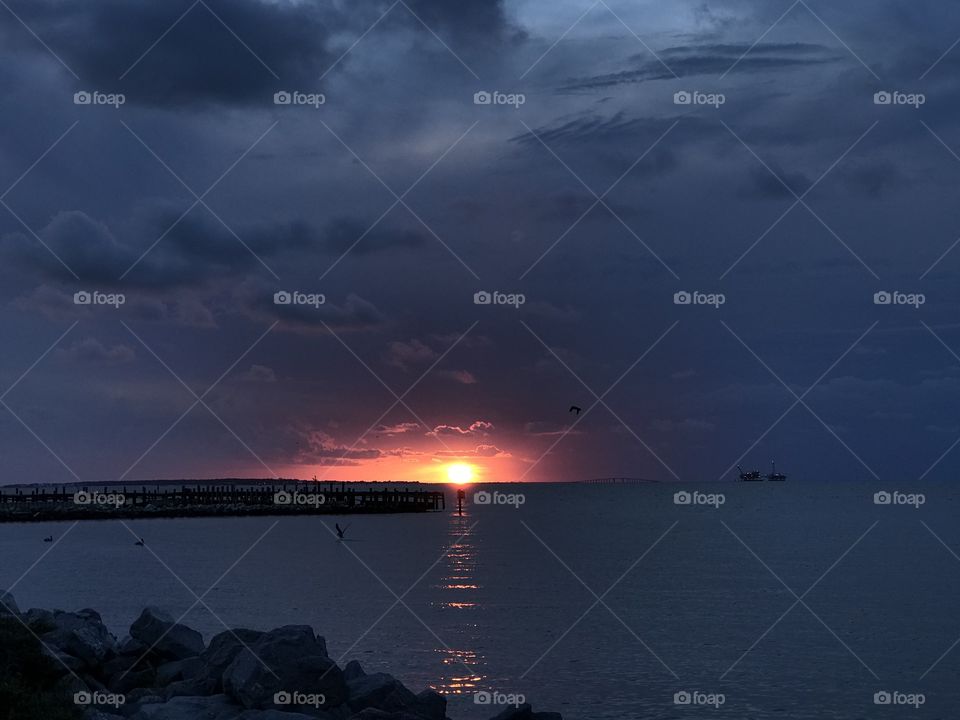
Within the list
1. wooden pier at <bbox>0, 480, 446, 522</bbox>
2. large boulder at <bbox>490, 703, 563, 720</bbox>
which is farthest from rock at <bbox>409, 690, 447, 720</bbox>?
wooden pier at <bbox>0, 480, 446, 522</bbox>

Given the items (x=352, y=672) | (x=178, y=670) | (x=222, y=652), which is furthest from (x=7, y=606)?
(x=352, y=672)

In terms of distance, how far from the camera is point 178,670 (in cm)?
2369

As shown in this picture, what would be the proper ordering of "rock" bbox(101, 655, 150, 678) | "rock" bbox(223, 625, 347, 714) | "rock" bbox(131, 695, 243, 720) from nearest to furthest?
1. "rock" bbox(131, 695, 243, 720)
2. "rock" bbox(223, 625, 347, 714)
3. "rock" bbox(101, 655, 150, 678)

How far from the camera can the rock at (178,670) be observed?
23186 millimetres

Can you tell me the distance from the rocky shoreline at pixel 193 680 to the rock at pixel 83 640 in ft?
0.08

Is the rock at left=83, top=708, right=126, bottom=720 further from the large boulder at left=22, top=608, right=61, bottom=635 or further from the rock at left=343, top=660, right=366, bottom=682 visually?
the large boulder at left=22, top=608, right=61, bottom=635

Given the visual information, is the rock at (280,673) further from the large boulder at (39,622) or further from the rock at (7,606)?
the rock at (7,606)

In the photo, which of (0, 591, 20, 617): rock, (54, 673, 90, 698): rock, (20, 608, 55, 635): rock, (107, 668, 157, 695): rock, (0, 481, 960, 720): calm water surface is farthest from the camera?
(0, 481, 960, 720): calm water surface

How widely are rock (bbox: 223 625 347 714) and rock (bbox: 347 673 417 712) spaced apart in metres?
0.35

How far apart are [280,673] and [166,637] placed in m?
6.18

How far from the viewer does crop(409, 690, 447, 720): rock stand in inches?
866

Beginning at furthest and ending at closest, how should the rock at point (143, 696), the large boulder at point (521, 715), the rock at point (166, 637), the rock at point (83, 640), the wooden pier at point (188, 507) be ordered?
the wooden pier at point (188, 507) → the rock at point (166, 637) → the rock at point (83, 640) → the large boulder at point (521, 715) → the rock at point (143, 696)

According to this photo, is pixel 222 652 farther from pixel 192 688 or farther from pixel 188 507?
pixel 188 507

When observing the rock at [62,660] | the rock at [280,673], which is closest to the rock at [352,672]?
the rock at [280,673]
